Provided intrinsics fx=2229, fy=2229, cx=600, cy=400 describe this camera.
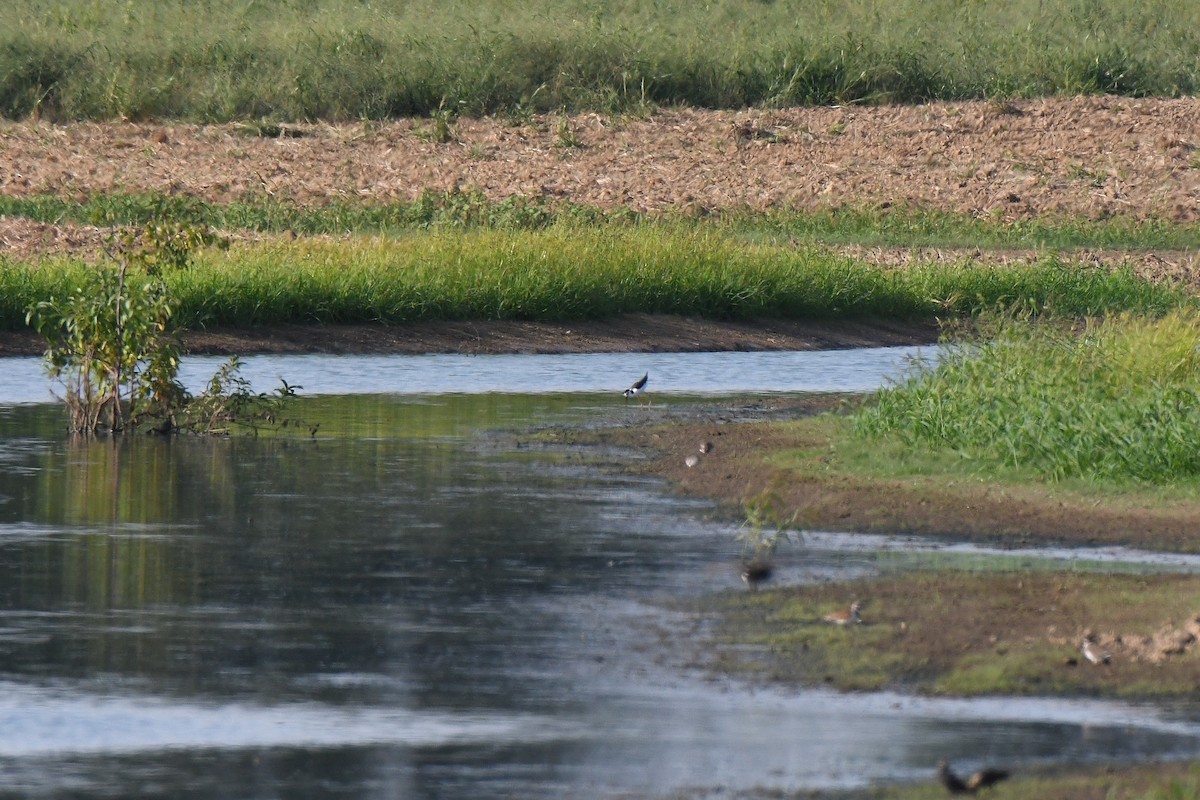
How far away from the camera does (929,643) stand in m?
8.98

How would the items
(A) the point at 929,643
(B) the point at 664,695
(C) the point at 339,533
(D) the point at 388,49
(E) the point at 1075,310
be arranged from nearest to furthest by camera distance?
(B) the point at 664,695 < (A) the point at 929,643 < (C) the point at 339,533 < (E) the point at 1075,310 < (D) the point at 388,49

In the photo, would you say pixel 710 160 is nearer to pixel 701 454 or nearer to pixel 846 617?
pixel 701 454

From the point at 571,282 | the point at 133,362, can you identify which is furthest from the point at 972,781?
the point at 571,282

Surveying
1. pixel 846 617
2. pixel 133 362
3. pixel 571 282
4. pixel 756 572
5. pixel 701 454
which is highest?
pixel 846 617

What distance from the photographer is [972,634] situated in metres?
9.13

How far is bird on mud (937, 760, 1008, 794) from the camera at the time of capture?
6.70 metres

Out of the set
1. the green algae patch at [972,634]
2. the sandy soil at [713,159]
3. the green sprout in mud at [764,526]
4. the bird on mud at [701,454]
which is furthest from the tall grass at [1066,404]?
the sandy soil at [713,159]

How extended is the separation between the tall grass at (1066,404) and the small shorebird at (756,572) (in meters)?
→ 3.21

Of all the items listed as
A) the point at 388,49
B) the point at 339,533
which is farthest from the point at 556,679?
the point at 388,49

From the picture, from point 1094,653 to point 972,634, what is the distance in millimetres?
639

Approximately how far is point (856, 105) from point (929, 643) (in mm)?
38057

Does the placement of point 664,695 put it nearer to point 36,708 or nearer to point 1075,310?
point 36,708

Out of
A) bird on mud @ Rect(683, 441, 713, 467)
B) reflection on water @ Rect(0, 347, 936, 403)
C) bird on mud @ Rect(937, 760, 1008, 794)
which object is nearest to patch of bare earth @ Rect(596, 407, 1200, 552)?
bird on mud @ Rect(683, 441, 713, 467)

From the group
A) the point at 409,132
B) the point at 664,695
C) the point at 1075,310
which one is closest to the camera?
the point at 664,695
